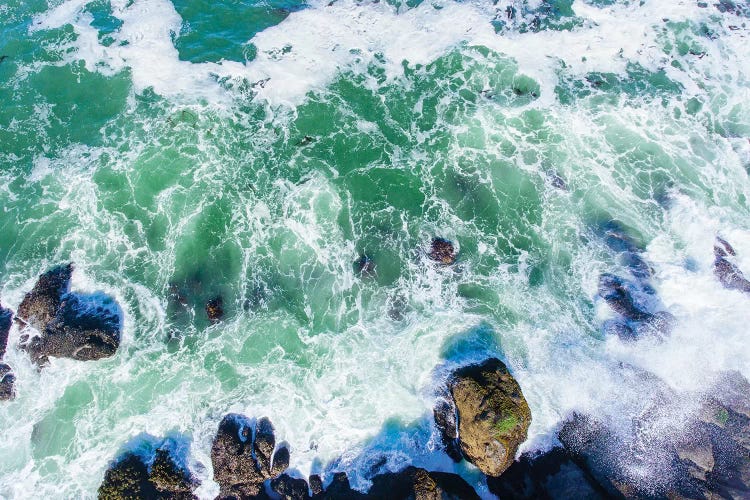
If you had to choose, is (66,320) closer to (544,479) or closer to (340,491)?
(340,491)

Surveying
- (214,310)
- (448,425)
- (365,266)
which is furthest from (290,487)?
(365,266)

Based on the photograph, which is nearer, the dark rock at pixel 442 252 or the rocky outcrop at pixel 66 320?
the rocky outcrop at pixel 66 320

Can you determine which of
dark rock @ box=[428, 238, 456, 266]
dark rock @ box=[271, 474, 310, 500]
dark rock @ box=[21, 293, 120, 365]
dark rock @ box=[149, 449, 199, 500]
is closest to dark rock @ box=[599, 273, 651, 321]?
dark rock @ box=[428, 238, 456, 266]

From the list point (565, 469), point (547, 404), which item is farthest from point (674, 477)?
point (547, 404)

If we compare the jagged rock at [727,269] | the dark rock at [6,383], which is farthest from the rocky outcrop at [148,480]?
the jagged rock at [727,269]

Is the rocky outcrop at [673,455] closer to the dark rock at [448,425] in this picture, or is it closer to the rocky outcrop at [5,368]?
the dark rock at [448,425]

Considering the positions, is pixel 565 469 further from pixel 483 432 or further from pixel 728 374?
pixel 728 374

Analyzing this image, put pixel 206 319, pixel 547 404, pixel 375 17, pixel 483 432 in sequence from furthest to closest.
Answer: pixel 375 17
pixel 206 319
pixel 547 404
pixel 483 432
